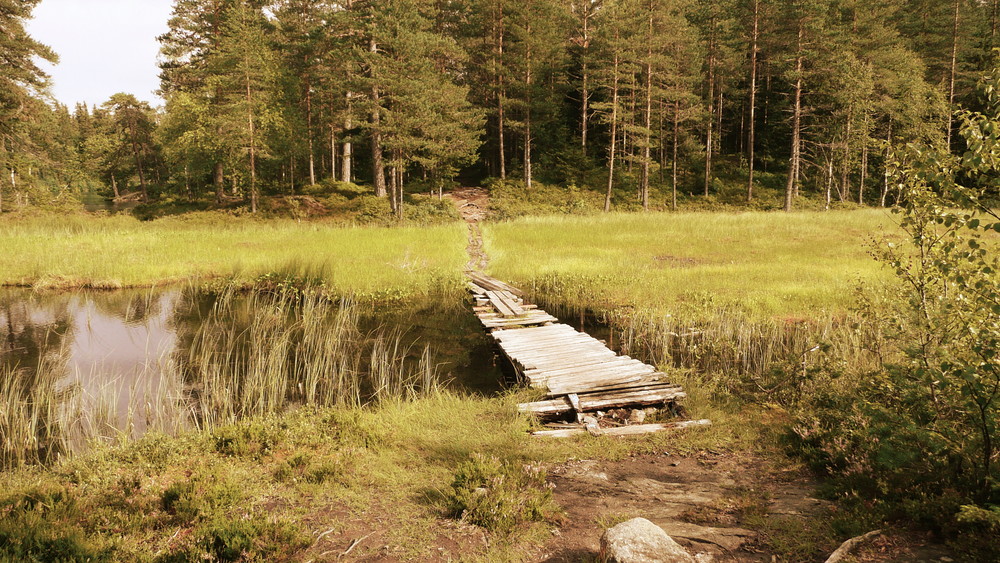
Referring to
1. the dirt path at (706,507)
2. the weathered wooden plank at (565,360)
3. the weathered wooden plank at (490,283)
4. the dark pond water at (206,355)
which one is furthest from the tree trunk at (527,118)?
the dirt path at (706,507)

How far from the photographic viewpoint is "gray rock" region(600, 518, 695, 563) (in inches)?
135

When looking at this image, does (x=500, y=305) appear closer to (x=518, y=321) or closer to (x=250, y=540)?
(x=518, y=321)

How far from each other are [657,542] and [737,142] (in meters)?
58.5

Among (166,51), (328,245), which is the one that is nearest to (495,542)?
(328,245)

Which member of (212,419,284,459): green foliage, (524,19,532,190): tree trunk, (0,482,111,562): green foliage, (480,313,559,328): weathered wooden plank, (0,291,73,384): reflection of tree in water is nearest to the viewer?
(0,482,111,562): green foliage

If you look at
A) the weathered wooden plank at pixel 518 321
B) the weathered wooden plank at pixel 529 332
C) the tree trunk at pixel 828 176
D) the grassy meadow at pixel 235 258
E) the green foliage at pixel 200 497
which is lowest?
the green foliage at pixel 200 497

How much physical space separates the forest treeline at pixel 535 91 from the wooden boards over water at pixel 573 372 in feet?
71.6

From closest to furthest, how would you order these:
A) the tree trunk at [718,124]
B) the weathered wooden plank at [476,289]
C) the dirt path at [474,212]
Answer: the weathered wooden plank at [476,289], the dirt path at [474,212], the tree trunk at [718,124]

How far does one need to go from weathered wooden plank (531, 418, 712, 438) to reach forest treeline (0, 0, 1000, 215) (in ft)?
85.2

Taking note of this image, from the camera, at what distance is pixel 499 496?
4.68 metres

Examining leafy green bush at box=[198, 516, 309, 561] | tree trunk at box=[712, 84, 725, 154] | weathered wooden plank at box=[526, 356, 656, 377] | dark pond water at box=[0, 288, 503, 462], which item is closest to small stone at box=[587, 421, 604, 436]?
weathered wooden plank at box=[526, 356, 656, 377]

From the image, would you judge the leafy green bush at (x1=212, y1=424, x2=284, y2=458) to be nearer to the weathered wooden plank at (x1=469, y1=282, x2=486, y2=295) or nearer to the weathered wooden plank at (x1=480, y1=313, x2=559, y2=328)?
the weathered wooden plank at (x1=480, y1=313, x2=559, y2=328)

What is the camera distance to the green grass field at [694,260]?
14.2m

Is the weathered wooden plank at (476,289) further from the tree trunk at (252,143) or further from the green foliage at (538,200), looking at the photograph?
the tree trunk at (252,143)
